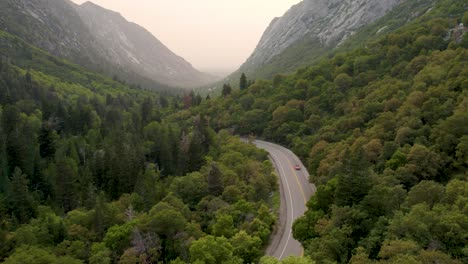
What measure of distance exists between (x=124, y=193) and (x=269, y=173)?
90.0 feet

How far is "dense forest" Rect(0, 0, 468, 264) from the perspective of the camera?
1553 inches

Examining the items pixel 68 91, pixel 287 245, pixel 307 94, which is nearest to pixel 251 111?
pixel 307 94

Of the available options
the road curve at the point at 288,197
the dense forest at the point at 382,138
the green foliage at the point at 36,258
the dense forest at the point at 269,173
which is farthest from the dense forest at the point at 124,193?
the dense forest at the point at 382,138

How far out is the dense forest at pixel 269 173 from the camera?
39.4 metres

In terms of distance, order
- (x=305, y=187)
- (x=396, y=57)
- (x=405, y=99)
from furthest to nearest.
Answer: (x=396, y=57) < (x=405, y=99) < (x=305, y=187)

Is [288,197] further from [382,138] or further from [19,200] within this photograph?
[19,200]

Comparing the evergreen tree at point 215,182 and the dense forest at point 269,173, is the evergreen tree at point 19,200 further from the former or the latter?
the evergreen tree at point 215,182

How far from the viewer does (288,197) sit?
6272 centimetres

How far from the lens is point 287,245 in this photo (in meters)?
47.8

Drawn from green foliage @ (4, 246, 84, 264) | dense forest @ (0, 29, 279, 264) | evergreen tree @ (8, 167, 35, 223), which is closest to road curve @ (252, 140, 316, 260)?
dense forest @ (0, 29, 279, 264)

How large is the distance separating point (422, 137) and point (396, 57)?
53.8 metres

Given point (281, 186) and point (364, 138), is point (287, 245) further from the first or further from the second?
point (364, 138)

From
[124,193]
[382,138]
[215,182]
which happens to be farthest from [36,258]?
[382,138]

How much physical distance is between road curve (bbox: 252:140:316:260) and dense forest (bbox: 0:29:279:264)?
190 centimetres
